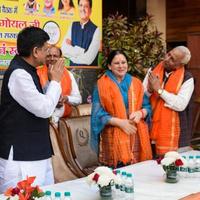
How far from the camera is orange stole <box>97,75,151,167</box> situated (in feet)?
10.6

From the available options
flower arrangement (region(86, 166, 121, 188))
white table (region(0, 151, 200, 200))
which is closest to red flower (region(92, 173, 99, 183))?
flower arrangement (region(86, 166, 121, 188))

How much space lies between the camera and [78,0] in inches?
196

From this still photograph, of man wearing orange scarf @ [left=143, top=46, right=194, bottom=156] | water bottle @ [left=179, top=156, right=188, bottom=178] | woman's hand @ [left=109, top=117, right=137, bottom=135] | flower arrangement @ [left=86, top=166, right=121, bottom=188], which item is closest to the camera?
flower arrangement @ [left=86, top=166, right=121, bottom=188]

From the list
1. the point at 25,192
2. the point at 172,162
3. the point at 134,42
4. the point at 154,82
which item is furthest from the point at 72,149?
the point at 134,42

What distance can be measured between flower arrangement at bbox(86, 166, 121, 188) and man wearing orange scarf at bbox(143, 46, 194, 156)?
1492 millimetres

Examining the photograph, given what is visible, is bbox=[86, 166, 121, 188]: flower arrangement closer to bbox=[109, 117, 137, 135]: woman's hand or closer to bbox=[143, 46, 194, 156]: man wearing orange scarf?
bbox=[109, 117, 137, 135]: woman's hand

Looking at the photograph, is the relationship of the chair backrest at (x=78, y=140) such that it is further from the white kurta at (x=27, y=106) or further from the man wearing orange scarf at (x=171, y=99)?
the white kurta at (x=27, y=106)

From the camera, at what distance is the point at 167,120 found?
138 inches

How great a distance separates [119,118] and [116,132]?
11 centimetres

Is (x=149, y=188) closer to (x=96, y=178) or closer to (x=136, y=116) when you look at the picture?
(x=96, y=178)

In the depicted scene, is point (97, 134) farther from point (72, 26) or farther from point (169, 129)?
point (72, 26)

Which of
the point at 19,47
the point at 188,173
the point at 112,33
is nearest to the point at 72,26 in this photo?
the point at 112,33

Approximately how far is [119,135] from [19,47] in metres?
1.08

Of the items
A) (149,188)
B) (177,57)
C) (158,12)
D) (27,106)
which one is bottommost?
(149,188)
